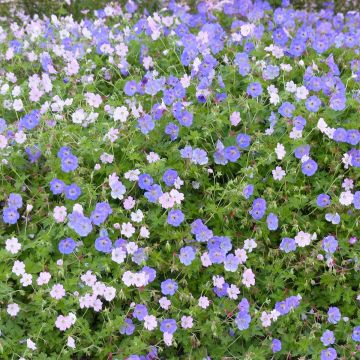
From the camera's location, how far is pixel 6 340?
2973mm

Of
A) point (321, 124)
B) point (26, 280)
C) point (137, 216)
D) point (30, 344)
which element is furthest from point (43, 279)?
point (321, 124)

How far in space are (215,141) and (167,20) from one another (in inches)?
50.8

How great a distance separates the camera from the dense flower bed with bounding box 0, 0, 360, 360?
10.1 feet

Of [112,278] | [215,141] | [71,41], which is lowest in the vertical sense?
[112,278]

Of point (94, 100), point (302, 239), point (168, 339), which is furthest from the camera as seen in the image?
point (94, 100)

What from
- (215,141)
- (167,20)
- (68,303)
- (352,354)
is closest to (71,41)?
(167,20)

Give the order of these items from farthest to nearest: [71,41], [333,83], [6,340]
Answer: [71,41]
[333,83]
[6,340]

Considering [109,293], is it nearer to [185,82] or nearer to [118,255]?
[118,255]

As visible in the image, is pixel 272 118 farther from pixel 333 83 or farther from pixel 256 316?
pixel 256 316

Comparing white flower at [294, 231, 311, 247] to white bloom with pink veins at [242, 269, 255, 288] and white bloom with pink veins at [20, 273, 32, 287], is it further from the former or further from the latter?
white bloom with pink veins at [20, 273, 32, 287]

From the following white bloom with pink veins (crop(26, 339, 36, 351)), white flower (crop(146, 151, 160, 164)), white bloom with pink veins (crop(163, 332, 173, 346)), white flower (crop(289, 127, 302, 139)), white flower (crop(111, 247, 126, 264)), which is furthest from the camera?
white flower (crop(289, 127, 302, 139))

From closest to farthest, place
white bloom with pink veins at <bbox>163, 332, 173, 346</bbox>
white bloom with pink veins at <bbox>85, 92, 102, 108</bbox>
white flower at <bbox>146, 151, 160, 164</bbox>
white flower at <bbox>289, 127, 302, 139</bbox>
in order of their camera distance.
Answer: white bloom with pink veins at <bbox>163, 332, 173, 346</bbox> → white flower at <bbox>146, 151, 160, 164</bbox> → white flower at <bbox>289, 127, 302, 139</bbox> → white bloom with pink veins at <bbox>85, 92, 102, 108</bbox>

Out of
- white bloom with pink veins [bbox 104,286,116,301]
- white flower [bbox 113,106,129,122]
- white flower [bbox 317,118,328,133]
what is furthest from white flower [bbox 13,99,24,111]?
white flower [bbox 317,118,328,133]

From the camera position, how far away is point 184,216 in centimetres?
324
